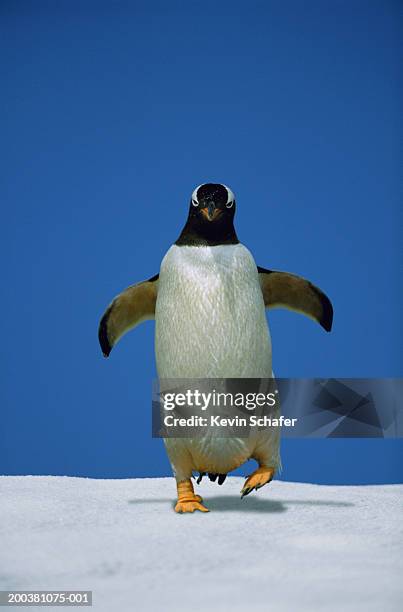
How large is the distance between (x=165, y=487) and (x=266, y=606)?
5.15 ft

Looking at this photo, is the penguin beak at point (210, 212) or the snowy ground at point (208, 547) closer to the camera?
the snowy ground at point (208, 547)

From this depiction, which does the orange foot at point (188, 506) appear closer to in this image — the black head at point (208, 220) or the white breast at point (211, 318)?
the white breast at point (211, 318)

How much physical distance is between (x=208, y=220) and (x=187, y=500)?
2.71ft

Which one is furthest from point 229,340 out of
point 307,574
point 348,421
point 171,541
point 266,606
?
point 266,606

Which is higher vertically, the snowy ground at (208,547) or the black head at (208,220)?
the black head at (208,220)

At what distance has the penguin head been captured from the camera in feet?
7.00

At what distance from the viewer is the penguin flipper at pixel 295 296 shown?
2.41 metres

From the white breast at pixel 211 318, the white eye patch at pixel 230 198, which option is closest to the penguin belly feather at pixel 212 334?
the white breast at pixel 211 318

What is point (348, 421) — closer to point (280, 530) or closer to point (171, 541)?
point (280, 530)

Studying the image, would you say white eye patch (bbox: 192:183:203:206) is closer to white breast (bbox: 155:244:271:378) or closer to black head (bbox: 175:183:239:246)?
black head (bbox: 175:183:239:246)

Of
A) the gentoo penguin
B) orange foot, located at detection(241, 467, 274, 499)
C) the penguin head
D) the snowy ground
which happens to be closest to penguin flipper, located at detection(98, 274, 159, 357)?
Result: the gentoo penguin

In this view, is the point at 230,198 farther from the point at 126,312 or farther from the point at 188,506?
the point at 188,506

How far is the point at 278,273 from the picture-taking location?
2.41 meters

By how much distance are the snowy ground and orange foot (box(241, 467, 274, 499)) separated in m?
0.06
